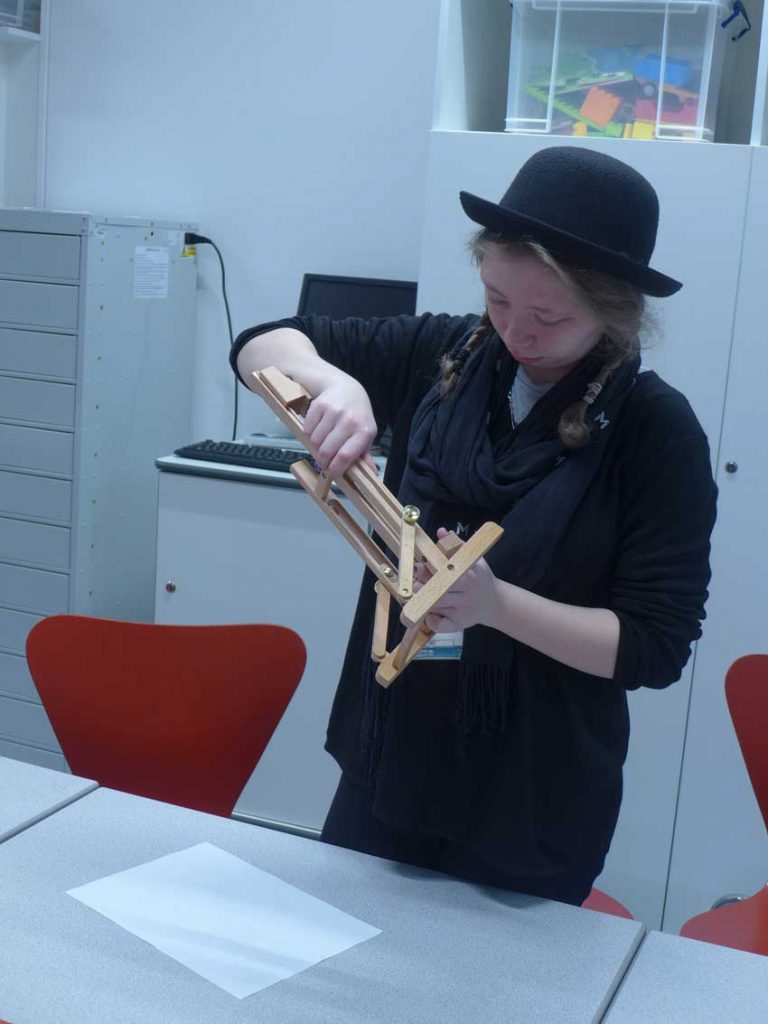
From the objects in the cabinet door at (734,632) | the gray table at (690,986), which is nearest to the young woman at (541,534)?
the gray table at (690,986)

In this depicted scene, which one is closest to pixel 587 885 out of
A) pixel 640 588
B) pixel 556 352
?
pixel 640 588

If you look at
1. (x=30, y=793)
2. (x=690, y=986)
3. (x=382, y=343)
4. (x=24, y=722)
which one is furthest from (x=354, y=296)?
(x=690, y=986)

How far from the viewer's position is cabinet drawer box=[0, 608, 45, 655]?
9.95 feet

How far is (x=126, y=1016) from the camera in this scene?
106 centimetres

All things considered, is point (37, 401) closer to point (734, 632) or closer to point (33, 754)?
point (33, 754)

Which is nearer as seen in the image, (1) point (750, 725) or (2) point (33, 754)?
(1) point (750, 725)

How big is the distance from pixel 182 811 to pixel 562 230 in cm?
82

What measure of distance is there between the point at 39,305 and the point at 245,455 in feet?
2.07

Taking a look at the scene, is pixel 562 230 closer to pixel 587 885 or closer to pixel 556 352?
pixel 556 352

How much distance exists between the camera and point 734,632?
96.2 inches

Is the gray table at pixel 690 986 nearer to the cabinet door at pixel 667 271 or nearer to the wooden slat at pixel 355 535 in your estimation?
the wooden slat at pixel 355 535

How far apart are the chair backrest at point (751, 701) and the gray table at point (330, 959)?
2.03 ft

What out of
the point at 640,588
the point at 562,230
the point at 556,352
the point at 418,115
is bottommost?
the point at 640,588

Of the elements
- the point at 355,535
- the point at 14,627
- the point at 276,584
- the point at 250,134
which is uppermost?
the point at 250,134
